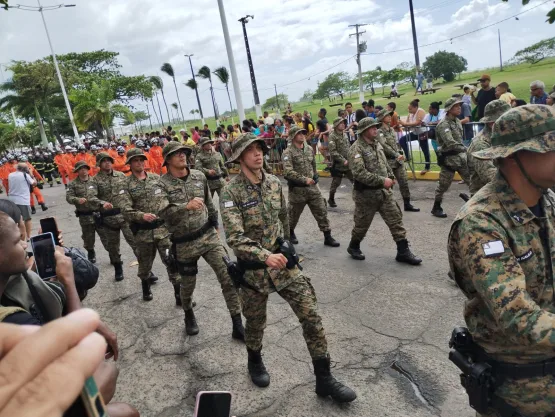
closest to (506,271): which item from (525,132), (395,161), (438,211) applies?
(525,132)

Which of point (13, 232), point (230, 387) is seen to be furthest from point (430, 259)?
point (13, 232)

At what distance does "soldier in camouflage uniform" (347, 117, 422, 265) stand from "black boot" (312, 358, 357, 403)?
2704 mm

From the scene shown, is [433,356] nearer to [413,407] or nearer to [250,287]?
[413,407]

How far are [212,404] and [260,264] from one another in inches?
65.7

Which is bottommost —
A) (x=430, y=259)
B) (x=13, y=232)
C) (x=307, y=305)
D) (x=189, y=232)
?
(x=430, y=259)

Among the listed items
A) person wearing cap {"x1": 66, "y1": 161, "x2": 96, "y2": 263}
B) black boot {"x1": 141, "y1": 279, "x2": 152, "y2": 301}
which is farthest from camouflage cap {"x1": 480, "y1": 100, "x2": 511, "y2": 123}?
person wearing cap {"x1": 66, "y1": 161, "x2": 96, "y2": 263}

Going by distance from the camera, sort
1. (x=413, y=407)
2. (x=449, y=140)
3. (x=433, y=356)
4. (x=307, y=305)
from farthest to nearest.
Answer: (x=449, y=140), (x=433, y=356), (x=307, y=305), (x=413, y=407)

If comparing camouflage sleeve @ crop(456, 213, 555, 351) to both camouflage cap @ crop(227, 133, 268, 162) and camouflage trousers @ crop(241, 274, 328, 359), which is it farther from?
camouflage cap @ crop(227, 133, 268, 162)

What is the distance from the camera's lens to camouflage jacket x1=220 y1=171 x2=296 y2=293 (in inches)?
126

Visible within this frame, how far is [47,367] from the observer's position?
0.69m

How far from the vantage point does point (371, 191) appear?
557 centimetres

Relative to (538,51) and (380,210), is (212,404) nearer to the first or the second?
(380,210)

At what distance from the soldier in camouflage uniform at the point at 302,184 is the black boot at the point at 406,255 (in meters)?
1.34

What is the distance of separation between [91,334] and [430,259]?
5.35 metres
